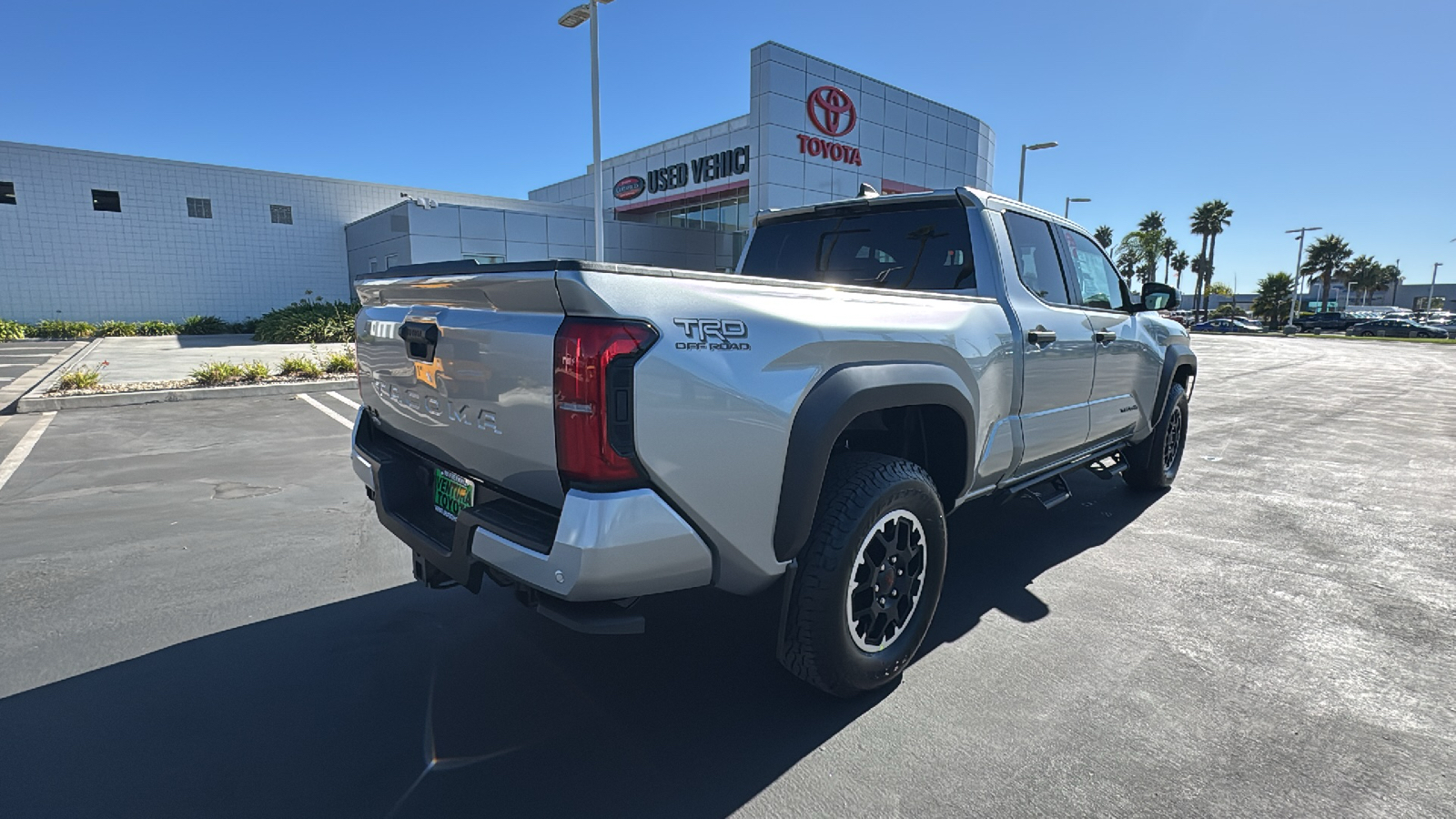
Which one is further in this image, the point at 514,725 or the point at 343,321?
the point at 343,321

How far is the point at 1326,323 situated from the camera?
169 ft

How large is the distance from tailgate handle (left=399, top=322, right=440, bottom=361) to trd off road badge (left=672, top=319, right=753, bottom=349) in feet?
3.08

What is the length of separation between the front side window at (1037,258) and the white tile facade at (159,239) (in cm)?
2740

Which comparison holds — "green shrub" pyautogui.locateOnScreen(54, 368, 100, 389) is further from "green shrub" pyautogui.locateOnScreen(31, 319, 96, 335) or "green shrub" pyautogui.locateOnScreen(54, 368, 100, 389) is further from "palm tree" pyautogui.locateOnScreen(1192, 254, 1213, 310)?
"palm tree" pyautogui.locateOnScreen(1192, 254, 1213, 310)

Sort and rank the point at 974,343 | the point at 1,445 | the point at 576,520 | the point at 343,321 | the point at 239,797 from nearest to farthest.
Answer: the point at 576,520, the point at 239,797, the point at 974,343, the point at 1,445, the point at 343,321

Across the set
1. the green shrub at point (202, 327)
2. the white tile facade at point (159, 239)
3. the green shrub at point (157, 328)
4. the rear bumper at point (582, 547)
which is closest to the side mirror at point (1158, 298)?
the rear bumper at point (582, 547)

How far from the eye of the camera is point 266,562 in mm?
3943

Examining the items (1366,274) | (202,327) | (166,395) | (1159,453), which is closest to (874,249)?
(1159,453)

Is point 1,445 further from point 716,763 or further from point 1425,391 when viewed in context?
point 1425,391

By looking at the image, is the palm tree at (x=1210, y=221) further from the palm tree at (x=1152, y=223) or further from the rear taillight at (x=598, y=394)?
the rear taillight at (x=598, y=394)

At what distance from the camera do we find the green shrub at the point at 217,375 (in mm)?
10133

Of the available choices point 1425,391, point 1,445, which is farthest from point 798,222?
point 1425,391

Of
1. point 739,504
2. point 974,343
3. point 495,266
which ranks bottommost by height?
point 739,504

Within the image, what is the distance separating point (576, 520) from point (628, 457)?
0.70 feet
